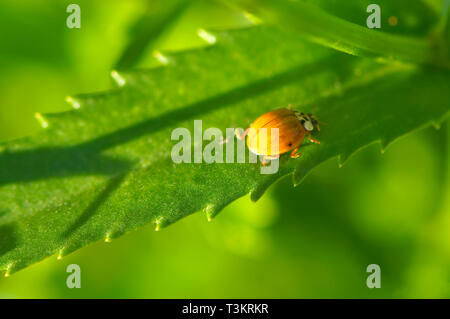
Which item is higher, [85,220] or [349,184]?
[349,184]

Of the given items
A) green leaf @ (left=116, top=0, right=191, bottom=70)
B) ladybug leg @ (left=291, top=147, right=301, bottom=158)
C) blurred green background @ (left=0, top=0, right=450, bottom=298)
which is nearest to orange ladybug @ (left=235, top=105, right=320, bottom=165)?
ladybug leg @ (left=291, top=147, right=301, bottom=158)

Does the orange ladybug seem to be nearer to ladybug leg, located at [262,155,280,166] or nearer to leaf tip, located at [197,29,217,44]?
ladybug leg, located at [262,155,280,166]

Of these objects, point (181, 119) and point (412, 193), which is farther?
point (412, 193)

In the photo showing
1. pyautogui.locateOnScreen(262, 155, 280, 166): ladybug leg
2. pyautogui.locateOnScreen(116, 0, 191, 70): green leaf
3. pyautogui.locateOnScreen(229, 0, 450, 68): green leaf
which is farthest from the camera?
pyautogui.locateOnScreen(116, 0, 191, 70): green leaf

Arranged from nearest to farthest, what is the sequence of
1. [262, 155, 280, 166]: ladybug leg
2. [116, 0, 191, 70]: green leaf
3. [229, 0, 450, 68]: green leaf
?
[229, 0, 450, 68]: green leaf → [262, 155, 280, 166]: ladybug leg → [116, 0, 191, 70]: green leaf

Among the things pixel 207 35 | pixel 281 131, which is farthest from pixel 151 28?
pixel 281 131

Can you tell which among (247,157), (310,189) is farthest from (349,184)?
(247,157)
